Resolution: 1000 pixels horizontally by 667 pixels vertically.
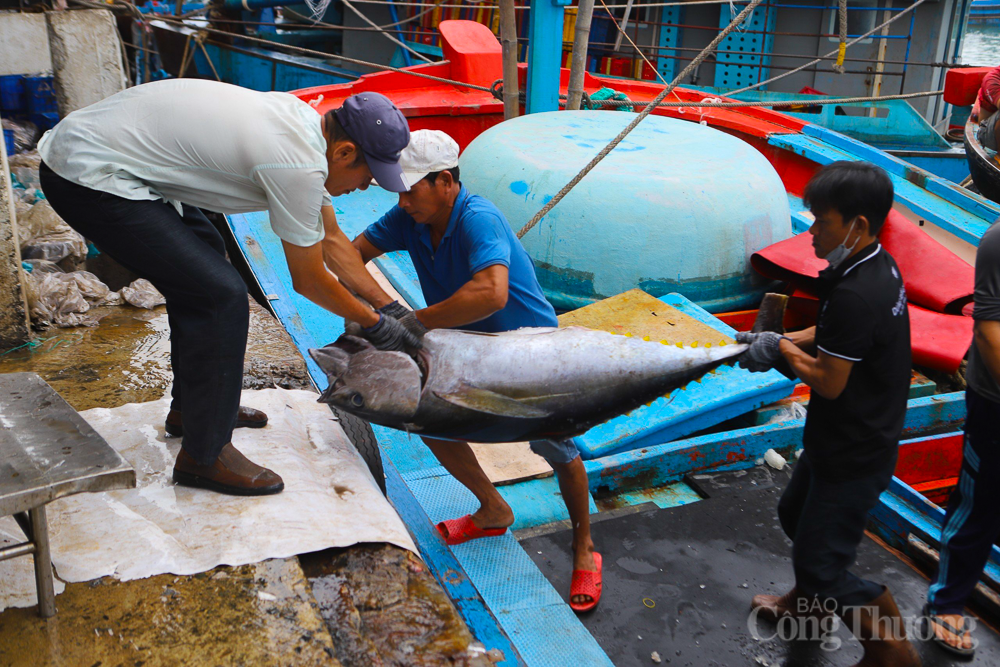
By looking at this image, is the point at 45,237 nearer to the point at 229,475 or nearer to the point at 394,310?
the point at 229,475

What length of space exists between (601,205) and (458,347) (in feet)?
9.46

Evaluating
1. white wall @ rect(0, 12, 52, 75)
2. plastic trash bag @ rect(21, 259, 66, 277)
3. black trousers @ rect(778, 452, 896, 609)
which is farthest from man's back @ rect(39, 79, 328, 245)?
white wall @ rect(0, 12, 52, 75)

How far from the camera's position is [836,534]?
233cm

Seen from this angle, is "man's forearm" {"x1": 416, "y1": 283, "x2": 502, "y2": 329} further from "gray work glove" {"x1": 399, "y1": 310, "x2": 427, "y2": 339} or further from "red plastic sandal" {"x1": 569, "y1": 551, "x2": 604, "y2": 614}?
"red plastic sandal" {"x1": 569, "y1": 551, "x2": 604, "y2": 614}

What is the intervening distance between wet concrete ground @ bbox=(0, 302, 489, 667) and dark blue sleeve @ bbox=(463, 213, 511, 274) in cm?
97

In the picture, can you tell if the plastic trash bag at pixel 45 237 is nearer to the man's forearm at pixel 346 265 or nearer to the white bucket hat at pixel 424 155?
the man's forearm at pixel 346 265

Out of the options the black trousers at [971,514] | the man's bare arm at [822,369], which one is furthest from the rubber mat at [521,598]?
the black trousers at [971,514]

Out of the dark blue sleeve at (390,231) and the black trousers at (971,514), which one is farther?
the dark blue sleeve at (390,231)

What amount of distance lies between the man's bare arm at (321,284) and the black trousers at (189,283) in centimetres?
26

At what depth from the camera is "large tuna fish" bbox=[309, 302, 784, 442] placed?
6.83 feet

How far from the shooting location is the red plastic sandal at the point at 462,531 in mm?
2895

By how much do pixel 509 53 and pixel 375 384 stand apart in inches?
183

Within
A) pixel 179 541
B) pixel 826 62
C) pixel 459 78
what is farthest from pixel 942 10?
pixel 179 541

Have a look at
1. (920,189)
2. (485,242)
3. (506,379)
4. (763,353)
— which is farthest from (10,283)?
(920,189)
